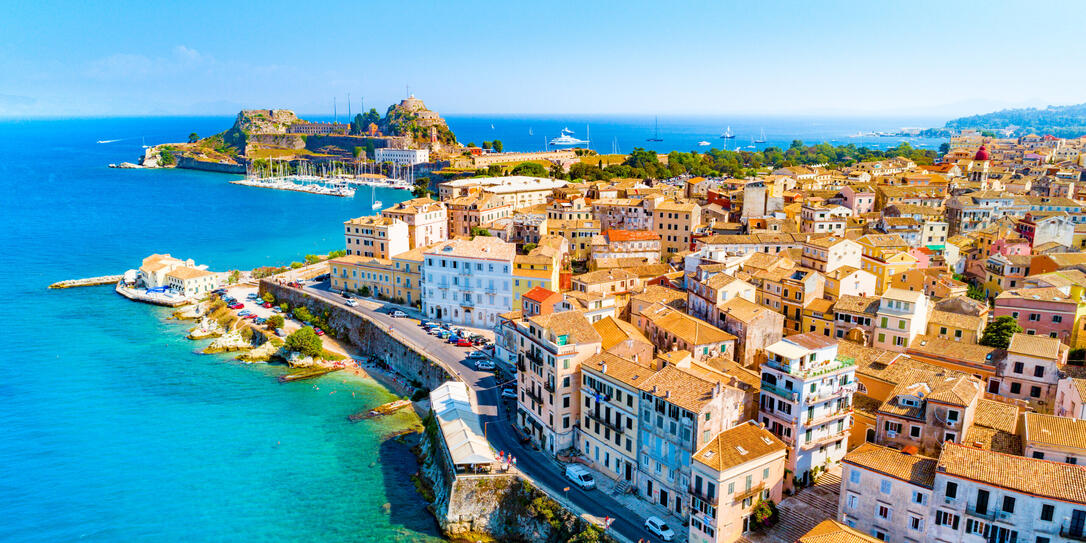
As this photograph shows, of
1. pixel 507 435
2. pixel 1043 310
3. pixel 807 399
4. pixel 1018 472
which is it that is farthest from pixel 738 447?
pixel 1043 310

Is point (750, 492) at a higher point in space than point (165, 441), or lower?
higher

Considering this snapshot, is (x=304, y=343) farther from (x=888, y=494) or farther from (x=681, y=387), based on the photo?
(x=888, y=494)

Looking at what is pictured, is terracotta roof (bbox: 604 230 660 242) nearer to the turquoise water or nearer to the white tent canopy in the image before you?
the white tent canopy

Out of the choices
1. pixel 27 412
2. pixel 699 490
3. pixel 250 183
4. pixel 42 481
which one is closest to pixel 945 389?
pixel 699 490

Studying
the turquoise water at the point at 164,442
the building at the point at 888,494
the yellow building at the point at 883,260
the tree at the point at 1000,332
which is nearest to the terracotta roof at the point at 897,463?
the building at the point at 888,494

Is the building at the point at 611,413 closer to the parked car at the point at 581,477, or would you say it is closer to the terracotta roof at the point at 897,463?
the parked car at the point at 581,477

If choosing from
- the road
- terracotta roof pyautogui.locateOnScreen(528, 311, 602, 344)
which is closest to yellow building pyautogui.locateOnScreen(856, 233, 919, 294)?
terracotta roof pyautogui.locateOnScreen(528, 311, 602, 344)
